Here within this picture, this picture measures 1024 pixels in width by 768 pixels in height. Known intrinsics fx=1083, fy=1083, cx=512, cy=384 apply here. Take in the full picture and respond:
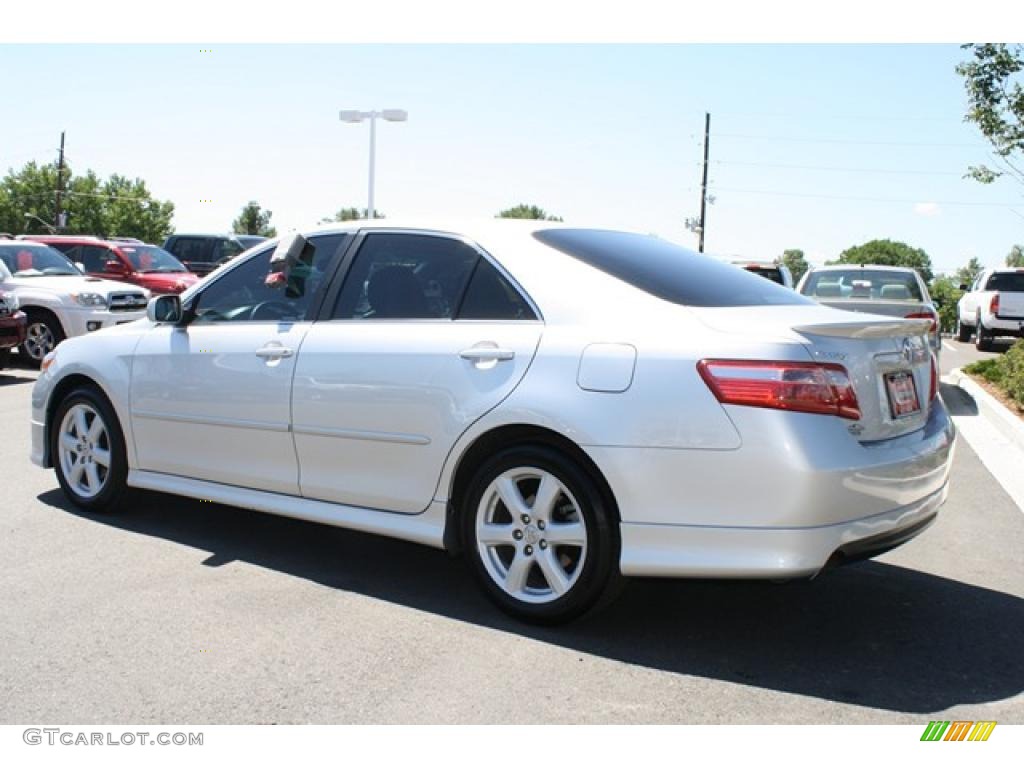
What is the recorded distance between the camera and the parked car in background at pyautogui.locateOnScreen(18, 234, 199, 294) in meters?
18.7

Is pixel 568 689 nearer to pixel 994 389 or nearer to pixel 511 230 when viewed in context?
pixel 511 230

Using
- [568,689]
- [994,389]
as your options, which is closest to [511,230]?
[568,689]

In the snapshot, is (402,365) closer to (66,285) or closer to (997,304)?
(66,285)

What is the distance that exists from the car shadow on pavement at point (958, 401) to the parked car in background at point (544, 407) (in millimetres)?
7069

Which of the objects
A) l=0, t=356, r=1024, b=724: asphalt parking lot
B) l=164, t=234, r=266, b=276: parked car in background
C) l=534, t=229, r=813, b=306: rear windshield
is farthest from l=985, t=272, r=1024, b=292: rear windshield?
l=534, t=229, r=813, b=306: rear windshield

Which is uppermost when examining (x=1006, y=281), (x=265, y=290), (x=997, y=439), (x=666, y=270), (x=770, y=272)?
(x=1006, y=281)

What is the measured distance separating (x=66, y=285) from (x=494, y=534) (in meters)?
12.5

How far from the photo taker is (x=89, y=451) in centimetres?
607

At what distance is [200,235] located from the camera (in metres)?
24.3

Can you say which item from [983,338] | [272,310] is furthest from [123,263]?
[983,338]

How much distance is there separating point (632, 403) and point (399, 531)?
1270 mm

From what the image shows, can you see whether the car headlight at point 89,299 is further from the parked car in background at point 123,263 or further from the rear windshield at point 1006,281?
the rear windshield at point 1006,281

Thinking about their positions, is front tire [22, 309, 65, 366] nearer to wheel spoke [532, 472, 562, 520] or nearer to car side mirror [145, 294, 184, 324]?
car side mirror [145, 294, 184, 324]

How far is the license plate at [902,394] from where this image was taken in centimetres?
420
